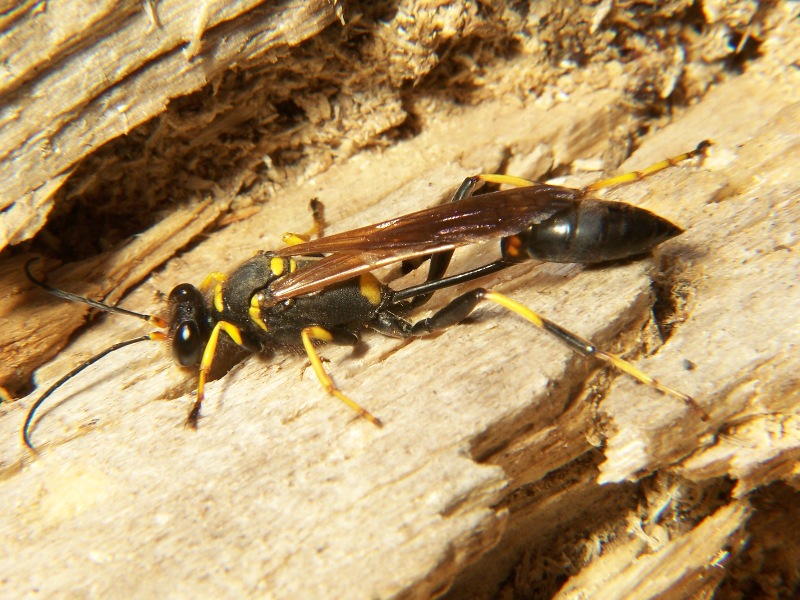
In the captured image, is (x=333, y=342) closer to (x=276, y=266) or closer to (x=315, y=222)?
(x=276, y=266)

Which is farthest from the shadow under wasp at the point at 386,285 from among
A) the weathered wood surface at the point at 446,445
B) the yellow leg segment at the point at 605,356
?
the weathered wood surface at the point at 446,445

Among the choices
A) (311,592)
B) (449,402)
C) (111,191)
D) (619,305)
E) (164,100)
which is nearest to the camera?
(311,592)

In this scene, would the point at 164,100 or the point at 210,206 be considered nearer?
the point at 164,100

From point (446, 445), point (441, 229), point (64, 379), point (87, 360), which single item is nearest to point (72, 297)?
point (87, 360)

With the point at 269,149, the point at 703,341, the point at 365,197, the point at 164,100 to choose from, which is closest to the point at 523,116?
the point at 365,197

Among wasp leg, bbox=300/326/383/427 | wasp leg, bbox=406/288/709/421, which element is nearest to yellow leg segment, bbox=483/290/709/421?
Answer: wasp leg, bbox=406/288/709/421

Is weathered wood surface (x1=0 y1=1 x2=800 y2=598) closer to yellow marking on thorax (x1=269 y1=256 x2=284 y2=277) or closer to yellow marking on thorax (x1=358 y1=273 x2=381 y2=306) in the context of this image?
yellow marking on thorax (x1=358 y1=273 x2=381 y2=306)

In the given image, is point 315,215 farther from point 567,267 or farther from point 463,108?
point 567,267
